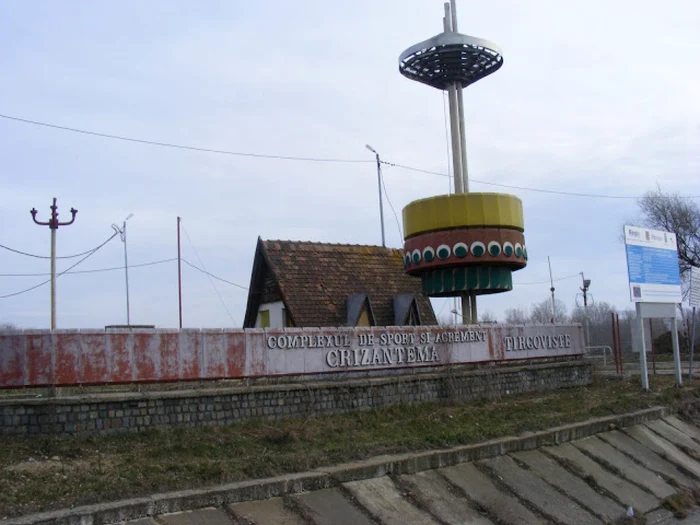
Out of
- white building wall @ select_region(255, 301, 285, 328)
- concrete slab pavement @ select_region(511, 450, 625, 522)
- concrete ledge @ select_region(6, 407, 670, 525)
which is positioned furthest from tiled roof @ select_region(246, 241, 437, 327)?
concrete slab pavement @ select_region(511, 450, 625, 522)

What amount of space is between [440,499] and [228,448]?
319cm

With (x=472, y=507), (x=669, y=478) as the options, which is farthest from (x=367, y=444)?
(x=669, y=478)

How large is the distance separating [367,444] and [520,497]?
8.06 feet

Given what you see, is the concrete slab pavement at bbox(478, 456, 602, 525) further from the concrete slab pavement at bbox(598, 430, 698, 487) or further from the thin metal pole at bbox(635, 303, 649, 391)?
the thin metal pole at bbox(635, 303, 649, 391)

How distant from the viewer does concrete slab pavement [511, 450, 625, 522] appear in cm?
1174

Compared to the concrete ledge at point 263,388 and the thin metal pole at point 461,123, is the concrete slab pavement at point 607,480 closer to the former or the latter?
the concrete ledge at point 263,388

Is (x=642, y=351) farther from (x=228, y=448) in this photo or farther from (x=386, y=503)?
(x=228, y=448)

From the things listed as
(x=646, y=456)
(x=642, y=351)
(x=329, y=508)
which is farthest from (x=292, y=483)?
(x=642, y=351)

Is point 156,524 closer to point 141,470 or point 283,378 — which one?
point 141,470

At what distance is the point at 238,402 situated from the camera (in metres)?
12.7

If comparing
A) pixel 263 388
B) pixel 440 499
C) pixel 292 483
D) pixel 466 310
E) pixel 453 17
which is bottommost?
pixel 440 499

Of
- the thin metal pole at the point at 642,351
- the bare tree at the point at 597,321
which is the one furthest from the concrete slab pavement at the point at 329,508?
the bare tree at the point at 597,321

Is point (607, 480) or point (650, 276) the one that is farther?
point (650, 276)

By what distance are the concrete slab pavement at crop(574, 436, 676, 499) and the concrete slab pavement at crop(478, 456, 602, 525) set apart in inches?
96.3
